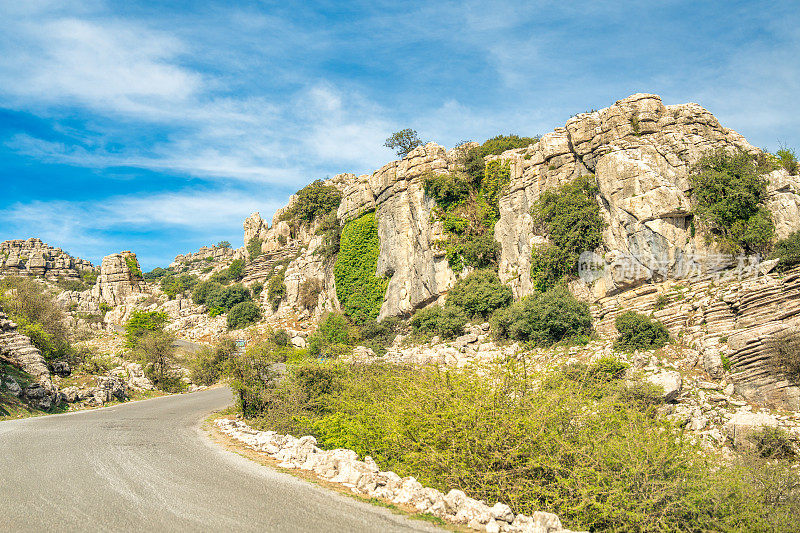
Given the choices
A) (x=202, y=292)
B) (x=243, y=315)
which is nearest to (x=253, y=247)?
(x=202, y=292)

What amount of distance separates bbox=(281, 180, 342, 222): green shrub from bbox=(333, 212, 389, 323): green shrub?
16.0 metres

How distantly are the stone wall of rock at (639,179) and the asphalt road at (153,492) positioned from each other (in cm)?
2456

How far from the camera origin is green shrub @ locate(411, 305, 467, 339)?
33.2 metres

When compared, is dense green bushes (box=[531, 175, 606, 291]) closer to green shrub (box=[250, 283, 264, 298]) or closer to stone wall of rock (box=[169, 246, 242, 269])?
green shrub (box=[250, 283, 264, 298])

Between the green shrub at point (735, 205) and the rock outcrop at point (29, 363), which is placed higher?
the green shrub at point (735, 205)

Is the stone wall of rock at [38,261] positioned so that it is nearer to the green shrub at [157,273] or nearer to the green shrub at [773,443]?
the green shrub at [157,273]

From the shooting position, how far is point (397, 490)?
791cm

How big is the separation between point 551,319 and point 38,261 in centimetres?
11893

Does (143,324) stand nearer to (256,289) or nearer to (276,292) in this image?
(276,292)

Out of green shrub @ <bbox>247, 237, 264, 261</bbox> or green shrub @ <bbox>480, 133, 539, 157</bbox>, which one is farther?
green shrub @ <bbox>247, 237, 264, 261</bbox>

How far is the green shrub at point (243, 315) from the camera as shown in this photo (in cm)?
5719

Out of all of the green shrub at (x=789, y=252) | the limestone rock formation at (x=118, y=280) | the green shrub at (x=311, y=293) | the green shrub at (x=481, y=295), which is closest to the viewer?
the green shrub at (x=789, y=252)

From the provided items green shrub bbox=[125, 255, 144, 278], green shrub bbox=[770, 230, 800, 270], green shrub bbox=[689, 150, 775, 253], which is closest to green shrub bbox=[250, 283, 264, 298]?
green shrub bbox=[125, 255, 144, 278]

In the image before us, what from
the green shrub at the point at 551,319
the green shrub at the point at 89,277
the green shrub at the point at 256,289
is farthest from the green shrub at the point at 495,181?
the green shrub at the point at 89,277
